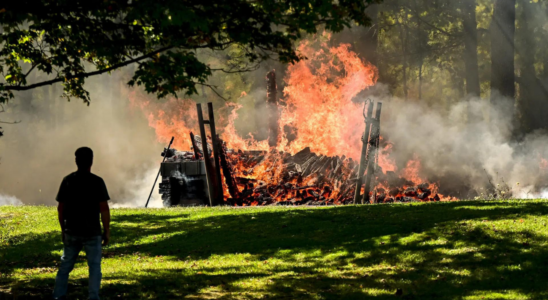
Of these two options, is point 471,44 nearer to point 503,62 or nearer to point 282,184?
point 503,62

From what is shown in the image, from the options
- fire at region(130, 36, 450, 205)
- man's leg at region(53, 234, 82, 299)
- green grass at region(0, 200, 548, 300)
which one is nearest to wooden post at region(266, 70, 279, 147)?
fire at region(130, 36, 450, 205)

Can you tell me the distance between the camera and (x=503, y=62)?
31.9 m

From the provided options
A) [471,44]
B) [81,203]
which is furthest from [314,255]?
[471,44]

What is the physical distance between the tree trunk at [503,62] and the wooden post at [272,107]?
11129 mm

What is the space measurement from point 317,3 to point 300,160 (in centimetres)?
1484

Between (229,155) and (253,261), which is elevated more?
(229,155)

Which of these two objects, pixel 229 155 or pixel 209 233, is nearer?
pixel 209 233

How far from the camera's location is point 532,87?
41.8 metres

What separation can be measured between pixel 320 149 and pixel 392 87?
50.1 feet

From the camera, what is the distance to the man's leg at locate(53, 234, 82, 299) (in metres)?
7.86

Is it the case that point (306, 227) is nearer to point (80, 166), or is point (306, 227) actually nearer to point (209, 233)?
point (209, 233)

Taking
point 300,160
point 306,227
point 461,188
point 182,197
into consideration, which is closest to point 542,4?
point 461,188

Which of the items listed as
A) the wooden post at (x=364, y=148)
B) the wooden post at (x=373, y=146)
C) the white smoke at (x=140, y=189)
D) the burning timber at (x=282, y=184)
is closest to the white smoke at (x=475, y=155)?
the burning timber at (x=282, y=184)

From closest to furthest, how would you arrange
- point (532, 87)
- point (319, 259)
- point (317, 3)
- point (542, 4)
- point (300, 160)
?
point (317, 3), point (319, 259), point (300, 160), point (532, 87), point (542, 4)
